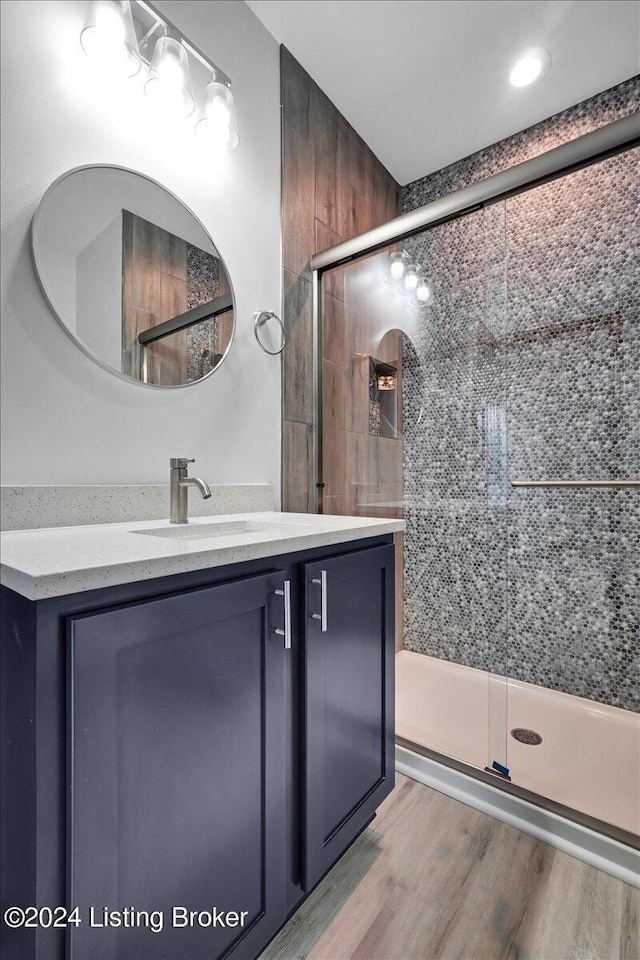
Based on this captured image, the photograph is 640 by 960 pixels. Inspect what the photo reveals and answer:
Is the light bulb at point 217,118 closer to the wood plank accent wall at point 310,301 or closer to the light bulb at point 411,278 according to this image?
the wood plank accent wall at point 310,301

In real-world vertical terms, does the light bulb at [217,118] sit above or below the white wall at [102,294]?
above

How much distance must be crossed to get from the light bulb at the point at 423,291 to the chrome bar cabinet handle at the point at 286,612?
155cm

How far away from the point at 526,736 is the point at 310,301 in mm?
1980

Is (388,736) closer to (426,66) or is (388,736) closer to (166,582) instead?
(166,582)

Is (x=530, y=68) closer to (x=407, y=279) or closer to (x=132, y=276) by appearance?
(x=407, y=279)

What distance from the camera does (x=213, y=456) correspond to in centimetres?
157

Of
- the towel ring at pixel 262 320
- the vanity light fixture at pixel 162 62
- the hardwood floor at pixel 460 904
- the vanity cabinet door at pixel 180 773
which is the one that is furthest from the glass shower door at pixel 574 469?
the vanity cabinet door at pixel 180 773

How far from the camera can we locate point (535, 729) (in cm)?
190

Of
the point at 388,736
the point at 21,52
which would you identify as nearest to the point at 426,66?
the point at 21,52

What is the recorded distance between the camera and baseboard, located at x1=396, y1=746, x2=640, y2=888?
1.26 metres

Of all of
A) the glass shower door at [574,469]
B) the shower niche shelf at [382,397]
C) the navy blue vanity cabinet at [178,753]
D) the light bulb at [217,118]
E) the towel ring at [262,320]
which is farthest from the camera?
the shower niche shelf at [382,397]

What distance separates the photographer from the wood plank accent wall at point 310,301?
1925 millimetres

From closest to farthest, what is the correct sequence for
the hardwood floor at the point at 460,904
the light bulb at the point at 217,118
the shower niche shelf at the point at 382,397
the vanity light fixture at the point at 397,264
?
the hardwood floor at the point at 460,904 < the light bulb at the point at 217,118 < the vanity light fixture at the point at 397,264 < the shower niche shelf at the point at 382,397

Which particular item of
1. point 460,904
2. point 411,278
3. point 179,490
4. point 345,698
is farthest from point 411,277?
point 460,904
